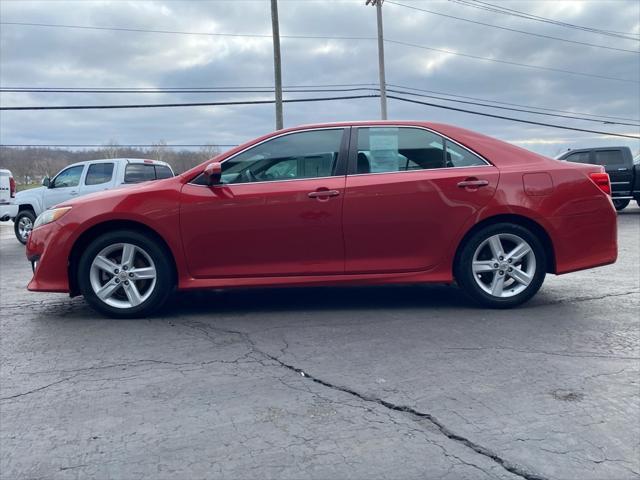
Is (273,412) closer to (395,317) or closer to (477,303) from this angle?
(395,317)

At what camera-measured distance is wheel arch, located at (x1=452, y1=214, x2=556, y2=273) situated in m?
5.56

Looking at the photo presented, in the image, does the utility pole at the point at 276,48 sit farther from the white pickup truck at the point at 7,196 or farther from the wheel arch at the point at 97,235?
the wheel arch at the point at 97,235

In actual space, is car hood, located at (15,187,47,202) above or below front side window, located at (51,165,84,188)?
below

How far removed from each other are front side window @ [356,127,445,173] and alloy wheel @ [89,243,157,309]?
2.09m

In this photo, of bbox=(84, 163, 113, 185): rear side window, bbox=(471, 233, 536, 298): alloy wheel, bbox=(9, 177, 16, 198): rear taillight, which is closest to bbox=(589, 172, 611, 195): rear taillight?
bbox=(471, 233, 536, 298): alloy wheel

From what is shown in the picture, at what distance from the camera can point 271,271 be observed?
548 centimetres

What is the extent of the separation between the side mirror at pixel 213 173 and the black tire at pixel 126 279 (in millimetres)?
726

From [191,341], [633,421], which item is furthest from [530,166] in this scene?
[191,341]

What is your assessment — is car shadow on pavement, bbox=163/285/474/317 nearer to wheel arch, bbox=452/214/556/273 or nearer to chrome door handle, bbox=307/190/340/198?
wheel arch, bbox=452/214/556/273

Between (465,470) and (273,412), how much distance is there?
1108 mm

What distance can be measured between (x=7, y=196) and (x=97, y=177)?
74.8 inches

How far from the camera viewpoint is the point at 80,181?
46.2ft

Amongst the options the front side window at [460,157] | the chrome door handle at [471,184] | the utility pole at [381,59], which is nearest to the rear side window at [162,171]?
the front side window at [460,157]

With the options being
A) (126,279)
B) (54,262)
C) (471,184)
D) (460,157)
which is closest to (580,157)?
(460,157)
